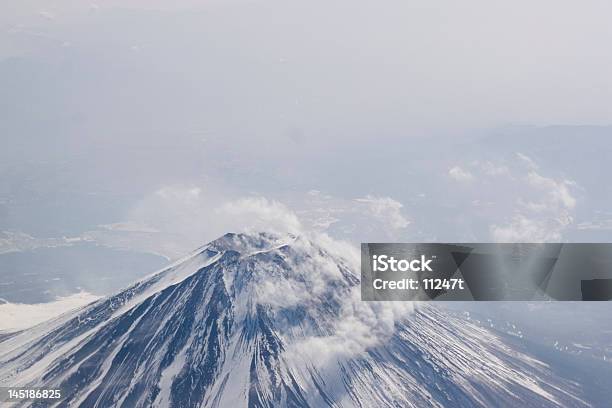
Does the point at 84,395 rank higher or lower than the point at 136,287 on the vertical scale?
lower

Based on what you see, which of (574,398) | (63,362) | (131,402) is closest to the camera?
(131,402)

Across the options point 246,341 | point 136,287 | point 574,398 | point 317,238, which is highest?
point 317,238

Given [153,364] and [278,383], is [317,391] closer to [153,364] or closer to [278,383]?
[278,383]

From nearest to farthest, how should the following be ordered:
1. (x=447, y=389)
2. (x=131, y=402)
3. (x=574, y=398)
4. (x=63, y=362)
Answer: (x=131, y=402) < (x=63, y=362) < (x=447, y=389) < (x=574, y=398)

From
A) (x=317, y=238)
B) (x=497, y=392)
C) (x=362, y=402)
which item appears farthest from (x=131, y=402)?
(x=497, y=392)

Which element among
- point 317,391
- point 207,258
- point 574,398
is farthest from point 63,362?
point 574,398

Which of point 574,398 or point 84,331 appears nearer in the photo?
point 84,331

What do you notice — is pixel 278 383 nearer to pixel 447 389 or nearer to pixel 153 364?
pixel 153 364
